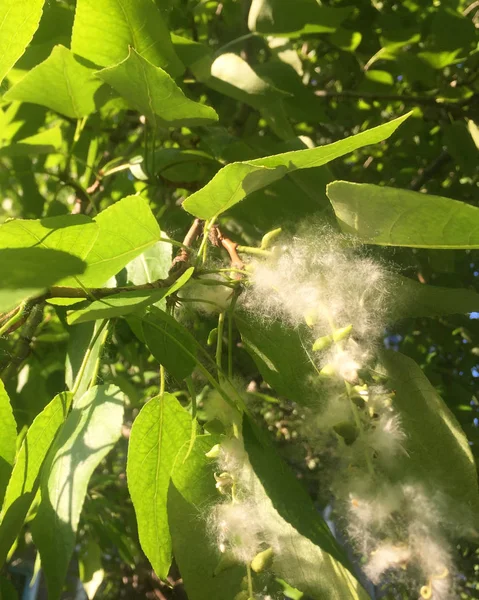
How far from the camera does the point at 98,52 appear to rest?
2.10ft

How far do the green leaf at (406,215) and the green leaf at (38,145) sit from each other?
0.47 metres

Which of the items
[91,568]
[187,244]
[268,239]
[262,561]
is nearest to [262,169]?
[268,239]

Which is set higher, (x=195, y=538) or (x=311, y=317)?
(x=311, y=317)

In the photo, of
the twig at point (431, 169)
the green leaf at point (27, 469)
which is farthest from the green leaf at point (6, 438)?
the twig at point (431, 169)

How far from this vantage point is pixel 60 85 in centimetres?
71

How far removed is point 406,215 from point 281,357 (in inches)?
9.3

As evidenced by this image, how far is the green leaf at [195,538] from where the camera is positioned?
1.80ft

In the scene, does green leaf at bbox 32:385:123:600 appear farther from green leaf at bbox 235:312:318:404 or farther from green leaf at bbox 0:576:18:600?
green leaf at bbox 0:576:18:600

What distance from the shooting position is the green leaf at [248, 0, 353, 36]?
0.84m

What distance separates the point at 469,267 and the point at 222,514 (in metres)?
1.04

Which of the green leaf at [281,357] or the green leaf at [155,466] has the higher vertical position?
the green leaf at [281,357]

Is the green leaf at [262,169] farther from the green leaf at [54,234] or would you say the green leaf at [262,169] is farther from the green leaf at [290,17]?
the green leaf at [290,17]

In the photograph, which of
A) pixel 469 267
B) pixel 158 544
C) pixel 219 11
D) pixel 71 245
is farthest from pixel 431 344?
pixel 71 245

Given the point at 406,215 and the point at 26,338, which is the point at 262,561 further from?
the point at 26,338
